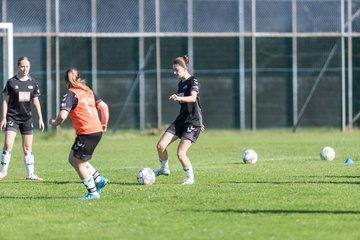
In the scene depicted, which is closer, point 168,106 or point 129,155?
point 129,155

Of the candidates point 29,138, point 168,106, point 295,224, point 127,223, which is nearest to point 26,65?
point 29,138

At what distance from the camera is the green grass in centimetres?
1006

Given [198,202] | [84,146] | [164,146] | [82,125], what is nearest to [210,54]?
[164,146]

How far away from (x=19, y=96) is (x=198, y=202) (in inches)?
209

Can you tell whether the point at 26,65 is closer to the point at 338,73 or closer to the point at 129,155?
the point at 129,155

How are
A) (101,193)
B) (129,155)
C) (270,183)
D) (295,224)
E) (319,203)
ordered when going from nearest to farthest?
(295,224) < (319,203) < (101,193) < (270,183) < (129,155)

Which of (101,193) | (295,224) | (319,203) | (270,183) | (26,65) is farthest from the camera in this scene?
(26,65)

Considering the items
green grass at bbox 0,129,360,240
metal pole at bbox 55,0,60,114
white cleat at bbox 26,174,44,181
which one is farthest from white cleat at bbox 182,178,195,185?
metal pole at bbox 55,0,60,114

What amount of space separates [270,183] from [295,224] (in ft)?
15.3

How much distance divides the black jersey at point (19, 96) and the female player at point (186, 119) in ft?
8.29

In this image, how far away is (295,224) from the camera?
1034 cm

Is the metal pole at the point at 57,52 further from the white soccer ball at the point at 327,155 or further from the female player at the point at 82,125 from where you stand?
the female player at the point at 82,125

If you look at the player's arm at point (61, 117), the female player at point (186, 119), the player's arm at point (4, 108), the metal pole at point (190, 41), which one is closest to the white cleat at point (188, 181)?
the female player at point (186, 119)

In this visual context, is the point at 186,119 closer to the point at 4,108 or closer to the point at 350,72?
the point at 4,108
